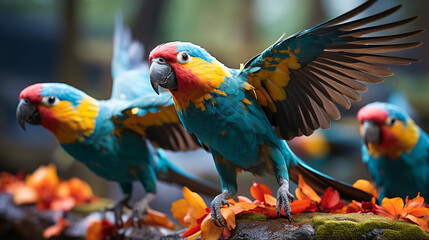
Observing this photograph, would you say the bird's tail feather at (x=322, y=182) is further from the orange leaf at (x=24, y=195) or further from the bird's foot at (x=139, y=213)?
the orange leaf at (x=24, y=195)

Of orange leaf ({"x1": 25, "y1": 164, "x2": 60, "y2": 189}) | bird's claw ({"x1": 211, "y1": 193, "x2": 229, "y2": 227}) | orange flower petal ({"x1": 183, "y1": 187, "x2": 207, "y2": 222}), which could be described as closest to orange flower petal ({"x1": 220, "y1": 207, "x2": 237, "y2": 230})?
bird's claw ({"x1": 211, "y1": 193, "x2": 229, "y2": 227})

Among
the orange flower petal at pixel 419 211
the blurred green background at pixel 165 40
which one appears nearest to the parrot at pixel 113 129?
the orange flower petal at pixel 419 211

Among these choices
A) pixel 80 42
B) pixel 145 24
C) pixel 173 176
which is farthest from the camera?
pixel 80 42

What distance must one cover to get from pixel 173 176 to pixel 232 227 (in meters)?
0.88

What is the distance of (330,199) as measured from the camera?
4.58ft

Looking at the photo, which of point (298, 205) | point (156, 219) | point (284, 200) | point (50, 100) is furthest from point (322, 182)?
point (50, 100)

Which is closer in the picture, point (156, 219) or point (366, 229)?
point (366, 229)

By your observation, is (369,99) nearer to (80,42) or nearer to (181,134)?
(181,134)

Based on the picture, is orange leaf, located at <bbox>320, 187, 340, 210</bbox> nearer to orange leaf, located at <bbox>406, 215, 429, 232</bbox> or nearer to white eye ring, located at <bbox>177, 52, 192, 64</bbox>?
orange leaf, located at <bbox>406, 215, 429, 232</bbox>

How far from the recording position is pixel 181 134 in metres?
1.80

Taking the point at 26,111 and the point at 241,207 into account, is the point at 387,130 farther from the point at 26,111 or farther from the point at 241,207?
the point at 26,111

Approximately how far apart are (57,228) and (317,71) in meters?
1.67

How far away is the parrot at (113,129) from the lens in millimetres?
1678

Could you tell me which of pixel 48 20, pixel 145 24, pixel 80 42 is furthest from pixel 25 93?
pixel 48 20
